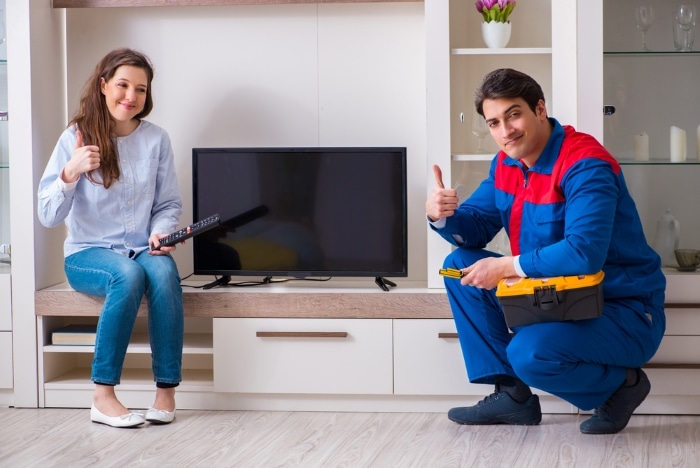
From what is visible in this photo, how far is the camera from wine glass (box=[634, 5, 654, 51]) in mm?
2914

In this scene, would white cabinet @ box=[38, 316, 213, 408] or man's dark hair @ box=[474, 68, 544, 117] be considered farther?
white cabinet @ box=[38, 316, 213, 408]

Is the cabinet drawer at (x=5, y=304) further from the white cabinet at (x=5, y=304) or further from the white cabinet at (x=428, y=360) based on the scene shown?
the white cabinet at (x=428, y=360)

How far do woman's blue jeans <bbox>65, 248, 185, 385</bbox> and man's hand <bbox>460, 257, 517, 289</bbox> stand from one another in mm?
930

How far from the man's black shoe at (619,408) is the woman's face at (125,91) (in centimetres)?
173

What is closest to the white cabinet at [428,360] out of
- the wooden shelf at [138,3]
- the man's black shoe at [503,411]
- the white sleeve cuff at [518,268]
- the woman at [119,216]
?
the man's black shoe at [503,411]

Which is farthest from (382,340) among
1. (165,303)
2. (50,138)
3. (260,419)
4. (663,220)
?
(50,138)

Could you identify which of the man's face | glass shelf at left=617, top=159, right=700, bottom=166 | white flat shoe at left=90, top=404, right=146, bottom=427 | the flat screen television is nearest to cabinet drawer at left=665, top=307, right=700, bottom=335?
glass shelf at left=617, top=159, right=700, bottom=166

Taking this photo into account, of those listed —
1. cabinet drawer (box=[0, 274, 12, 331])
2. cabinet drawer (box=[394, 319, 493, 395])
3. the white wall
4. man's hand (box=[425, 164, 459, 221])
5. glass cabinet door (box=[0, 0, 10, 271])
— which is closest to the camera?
man's hand (box=[425, 164, 459, 221])

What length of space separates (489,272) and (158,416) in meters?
1.10

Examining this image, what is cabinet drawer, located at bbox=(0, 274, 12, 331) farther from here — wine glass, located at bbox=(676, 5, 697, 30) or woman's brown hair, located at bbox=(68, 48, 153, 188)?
wine glass, located at bbox=(676, 5, 697, 30)

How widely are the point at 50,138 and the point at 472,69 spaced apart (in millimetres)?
1507

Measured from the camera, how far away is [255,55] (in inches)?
131

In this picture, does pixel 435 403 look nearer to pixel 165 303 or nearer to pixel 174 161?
pixel 165 303

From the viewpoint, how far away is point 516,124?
246 centimetres
